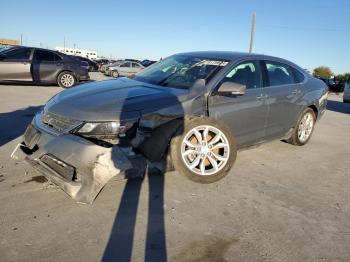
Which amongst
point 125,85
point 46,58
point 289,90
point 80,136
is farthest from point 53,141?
point 46,58

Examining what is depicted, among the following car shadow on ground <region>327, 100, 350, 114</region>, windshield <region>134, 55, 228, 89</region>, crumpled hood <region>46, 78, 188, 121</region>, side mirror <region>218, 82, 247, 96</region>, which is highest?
windshield <region>134, 55, 228, 89</region>

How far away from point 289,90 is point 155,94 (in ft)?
8.07

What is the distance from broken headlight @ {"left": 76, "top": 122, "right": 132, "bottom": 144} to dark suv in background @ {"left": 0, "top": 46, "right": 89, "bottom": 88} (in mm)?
10730

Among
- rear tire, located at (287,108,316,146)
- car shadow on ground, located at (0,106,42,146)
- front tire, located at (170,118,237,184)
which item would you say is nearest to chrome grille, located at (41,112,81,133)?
front tire, located at (170,118,237,184)

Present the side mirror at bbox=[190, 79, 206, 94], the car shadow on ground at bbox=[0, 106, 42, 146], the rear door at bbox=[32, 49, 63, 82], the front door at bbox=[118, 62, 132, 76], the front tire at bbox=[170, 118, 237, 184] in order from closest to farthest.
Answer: the front tire at bbox=[170, 118, 237, 184] < the side mirror at bbox=[190, 79, 206, 94] < the car shadow on ground at bbox=[0, 106, 42, 146] < the rear door at bbox=[32, 49, 63, 82] < the front door at bbox=[118, 62, 132, 76]

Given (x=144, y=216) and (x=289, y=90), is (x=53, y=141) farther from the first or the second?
(x=289, y=90)

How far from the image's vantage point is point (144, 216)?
3.39 metres

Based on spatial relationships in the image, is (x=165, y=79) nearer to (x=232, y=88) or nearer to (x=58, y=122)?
(x=232, y=88)

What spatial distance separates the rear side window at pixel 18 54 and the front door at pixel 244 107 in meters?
10.5

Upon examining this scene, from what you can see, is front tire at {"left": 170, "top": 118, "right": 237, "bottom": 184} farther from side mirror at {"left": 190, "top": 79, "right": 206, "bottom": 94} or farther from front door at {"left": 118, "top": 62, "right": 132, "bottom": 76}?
front door at {"left": 118, "top": 62, "right": 132, "bottom": 76}

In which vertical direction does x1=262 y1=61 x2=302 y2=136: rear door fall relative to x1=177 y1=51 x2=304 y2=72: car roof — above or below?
below

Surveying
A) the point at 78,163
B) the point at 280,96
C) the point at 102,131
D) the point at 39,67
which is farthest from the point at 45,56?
the point at 78,163

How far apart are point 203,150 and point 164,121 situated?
2.07 feet

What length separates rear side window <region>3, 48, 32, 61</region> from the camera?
12.9 meters
